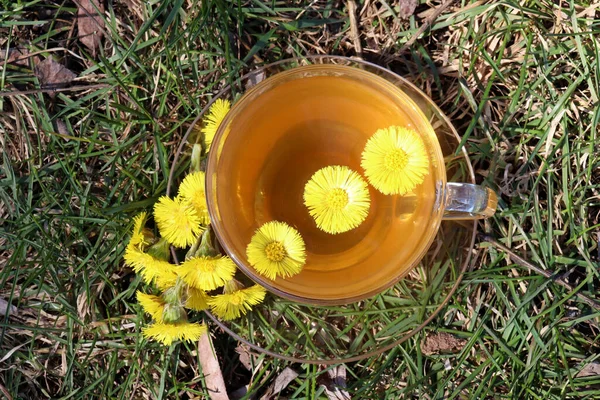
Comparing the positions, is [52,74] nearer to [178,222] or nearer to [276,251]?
[178,222]

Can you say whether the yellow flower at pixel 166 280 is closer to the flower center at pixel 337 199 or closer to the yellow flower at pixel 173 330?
the yellow flower at pixel 173 330

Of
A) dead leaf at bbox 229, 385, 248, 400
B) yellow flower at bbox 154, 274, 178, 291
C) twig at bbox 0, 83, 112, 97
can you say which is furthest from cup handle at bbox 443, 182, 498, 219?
twig at bbox 0, 83, 112, 97

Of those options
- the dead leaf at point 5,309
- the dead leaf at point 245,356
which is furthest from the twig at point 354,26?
the dead leaf at point 5,309

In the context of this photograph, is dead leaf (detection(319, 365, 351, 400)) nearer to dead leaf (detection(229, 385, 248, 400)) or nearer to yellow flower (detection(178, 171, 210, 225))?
dead leaf (detection(229, 385, 248, 400))

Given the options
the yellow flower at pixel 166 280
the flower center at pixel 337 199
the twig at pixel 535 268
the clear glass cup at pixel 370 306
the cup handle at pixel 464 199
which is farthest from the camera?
the twig at pixel 535 268


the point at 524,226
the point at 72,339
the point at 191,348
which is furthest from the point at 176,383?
the point at 524,226
